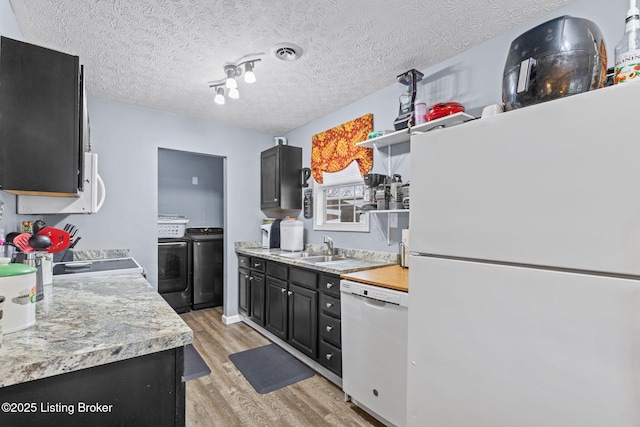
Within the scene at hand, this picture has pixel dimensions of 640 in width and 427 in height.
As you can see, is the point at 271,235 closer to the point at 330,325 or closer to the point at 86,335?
the point at 330,325

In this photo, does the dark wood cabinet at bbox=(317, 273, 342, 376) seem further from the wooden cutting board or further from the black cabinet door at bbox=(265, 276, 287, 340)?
the black cabinet door at bbox=(265, 276, 287, 340)

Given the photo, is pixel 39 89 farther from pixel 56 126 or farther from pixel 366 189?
pixel 366 189

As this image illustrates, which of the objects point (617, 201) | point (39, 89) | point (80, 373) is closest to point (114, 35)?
point (39, 89)

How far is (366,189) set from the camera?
262cm

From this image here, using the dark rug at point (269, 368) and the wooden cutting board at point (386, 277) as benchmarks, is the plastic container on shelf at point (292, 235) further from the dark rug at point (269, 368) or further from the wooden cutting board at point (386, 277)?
the wooden cutting board at point (386, 277)

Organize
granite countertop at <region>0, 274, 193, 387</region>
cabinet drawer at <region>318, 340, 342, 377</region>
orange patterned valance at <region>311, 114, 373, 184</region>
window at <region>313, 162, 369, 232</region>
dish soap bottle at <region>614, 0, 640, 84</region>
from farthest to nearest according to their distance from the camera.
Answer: window at <region>313, 162, 369, 232</region>
orange patterned valance at <region>311, 114, 373, 184</region>
cabinet drawer at <region>318, 340, 342, 377</region>
dish soap bottle at <region>614, 0, 640, 84</region>
granite countertop at <region>0, 274, 193, 387</region>

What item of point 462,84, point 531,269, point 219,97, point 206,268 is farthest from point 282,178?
point 531,269

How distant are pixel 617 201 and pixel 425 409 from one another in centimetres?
94

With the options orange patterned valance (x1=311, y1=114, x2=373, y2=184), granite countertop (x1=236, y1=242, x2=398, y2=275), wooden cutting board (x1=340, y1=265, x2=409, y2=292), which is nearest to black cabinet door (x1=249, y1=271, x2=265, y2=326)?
granite countertop (x1=236, y1=242, x2=398, y2=275)

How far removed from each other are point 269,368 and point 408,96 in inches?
99.5

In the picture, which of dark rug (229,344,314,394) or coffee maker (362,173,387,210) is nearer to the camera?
dark rug (229,344,314,394)

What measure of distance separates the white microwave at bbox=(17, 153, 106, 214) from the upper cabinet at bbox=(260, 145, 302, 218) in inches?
73.0

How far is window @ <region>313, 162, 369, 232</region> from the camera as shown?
300 centimetres

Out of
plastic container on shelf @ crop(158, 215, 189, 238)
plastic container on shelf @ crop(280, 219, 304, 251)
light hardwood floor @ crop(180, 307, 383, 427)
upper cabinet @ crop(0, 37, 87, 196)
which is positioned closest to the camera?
upper cabinet @ crop(0, 37, 87, 196)
